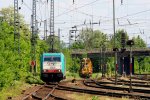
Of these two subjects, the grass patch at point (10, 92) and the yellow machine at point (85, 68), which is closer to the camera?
the grass patch at point (10, 92)

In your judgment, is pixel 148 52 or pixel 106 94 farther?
pixel 148 52

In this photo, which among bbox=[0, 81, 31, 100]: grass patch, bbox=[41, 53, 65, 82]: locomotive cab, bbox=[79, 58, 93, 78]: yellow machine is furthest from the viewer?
bbox=[79, 58, 93, 78]: yellow machine

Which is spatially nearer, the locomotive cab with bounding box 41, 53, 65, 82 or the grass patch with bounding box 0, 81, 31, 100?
the grass patch with bounding box 0, 81, 31, 100

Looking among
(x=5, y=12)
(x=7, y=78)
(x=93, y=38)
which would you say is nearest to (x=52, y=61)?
(x=7, y=78)

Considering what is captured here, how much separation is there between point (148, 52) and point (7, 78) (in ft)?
272

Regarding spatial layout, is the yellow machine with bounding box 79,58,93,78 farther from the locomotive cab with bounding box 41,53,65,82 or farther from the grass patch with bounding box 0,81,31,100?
the grass patch with bounding box 0,81,31,100

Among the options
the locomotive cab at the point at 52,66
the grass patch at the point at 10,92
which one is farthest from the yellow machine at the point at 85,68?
the grass patch at the point at 10,92

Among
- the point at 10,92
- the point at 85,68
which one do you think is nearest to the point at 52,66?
the point at 10,92

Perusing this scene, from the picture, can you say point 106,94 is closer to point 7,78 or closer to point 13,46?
point 7,78

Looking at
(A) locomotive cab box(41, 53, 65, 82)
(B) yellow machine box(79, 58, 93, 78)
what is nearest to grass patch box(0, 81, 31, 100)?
(A) locomotive cab box(41, 53, 65, 82)

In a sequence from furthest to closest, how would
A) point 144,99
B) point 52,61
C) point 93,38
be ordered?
1. point 93,38
2. point 52,61
3. point 144,99

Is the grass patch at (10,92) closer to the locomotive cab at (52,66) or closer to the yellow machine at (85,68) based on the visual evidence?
the locomotive cab at (52,66)

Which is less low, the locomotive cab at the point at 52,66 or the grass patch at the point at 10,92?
the locomotive cab at the point at 52,66

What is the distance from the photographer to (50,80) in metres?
43.4
